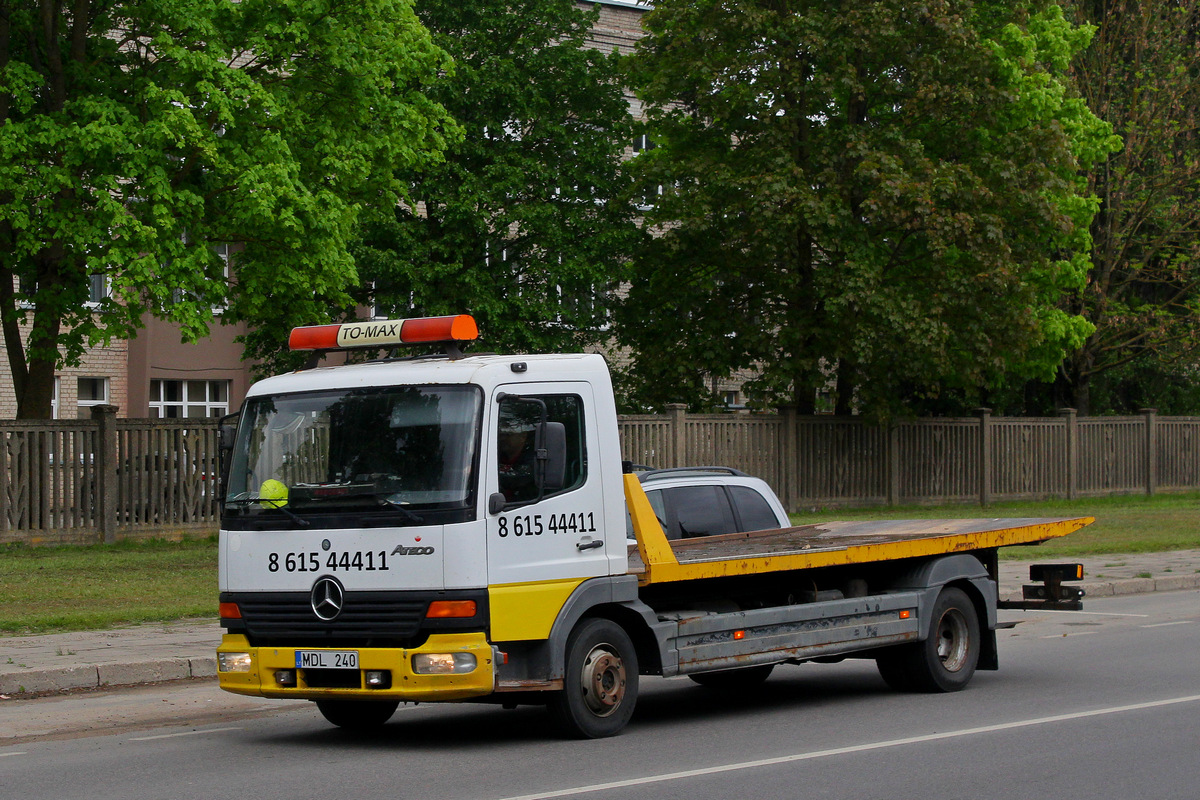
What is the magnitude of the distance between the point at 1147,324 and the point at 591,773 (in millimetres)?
32176

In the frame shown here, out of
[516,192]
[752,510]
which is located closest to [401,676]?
[752,510]

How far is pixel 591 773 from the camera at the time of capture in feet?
25.1

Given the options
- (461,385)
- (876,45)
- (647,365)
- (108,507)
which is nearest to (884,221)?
(876,45)

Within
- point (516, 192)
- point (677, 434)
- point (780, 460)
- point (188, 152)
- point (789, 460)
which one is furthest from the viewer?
point (516, 192)

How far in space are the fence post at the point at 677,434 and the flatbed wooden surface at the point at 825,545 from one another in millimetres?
14648

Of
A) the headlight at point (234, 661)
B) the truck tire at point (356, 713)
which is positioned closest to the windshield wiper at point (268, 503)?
the headlight at point (234, 661)

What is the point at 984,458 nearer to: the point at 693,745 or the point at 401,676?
the point at 693,745

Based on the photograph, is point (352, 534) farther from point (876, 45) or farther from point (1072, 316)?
point (1072, 316)

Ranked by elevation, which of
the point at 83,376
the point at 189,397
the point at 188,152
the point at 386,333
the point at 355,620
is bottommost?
the point at 355,620

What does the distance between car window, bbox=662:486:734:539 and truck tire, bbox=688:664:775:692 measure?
3.72ft

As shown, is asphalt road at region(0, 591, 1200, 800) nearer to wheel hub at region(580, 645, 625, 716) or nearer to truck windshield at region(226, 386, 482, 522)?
wheel hub at region(580, 645, 625, 716)

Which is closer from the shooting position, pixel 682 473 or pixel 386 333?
pixel 386 333

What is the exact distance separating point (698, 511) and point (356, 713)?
138 inches

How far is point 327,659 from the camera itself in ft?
27.5
